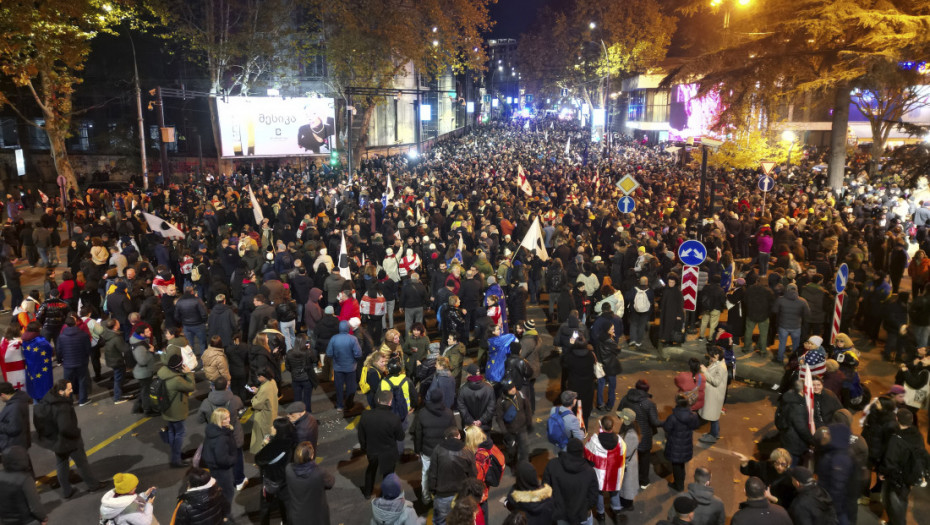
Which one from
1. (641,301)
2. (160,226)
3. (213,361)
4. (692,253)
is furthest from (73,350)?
(692,253)

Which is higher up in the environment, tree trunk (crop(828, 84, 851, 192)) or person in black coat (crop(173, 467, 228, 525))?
tree trunk (crop(828, 84, 851, 192))

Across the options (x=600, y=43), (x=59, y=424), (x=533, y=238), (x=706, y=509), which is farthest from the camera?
(x=600, y=43)

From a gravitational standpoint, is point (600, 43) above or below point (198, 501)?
above

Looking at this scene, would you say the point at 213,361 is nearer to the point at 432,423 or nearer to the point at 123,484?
the point at 123,484

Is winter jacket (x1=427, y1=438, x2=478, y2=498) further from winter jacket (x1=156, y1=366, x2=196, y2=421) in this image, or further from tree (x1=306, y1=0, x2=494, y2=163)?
tree (x1=306, y1=0, x2=494, y2=163)

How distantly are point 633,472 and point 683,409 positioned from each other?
2.85 ft

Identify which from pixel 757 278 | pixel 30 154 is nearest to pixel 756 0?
pixel 757 278

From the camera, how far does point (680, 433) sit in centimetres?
667

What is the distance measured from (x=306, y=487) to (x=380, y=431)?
1.17 metres

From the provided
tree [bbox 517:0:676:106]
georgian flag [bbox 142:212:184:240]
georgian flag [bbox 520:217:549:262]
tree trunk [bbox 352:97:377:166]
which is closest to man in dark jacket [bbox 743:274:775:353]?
georgian flag [bbox 520:217:549:262]

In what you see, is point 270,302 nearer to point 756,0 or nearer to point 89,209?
point 89,209

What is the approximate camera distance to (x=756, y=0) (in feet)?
77.8

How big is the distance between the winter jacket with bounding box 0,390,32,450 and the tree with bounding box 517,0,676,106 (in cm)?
4340

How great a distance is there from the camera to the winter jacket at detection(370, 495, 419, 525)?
496 centimetres
